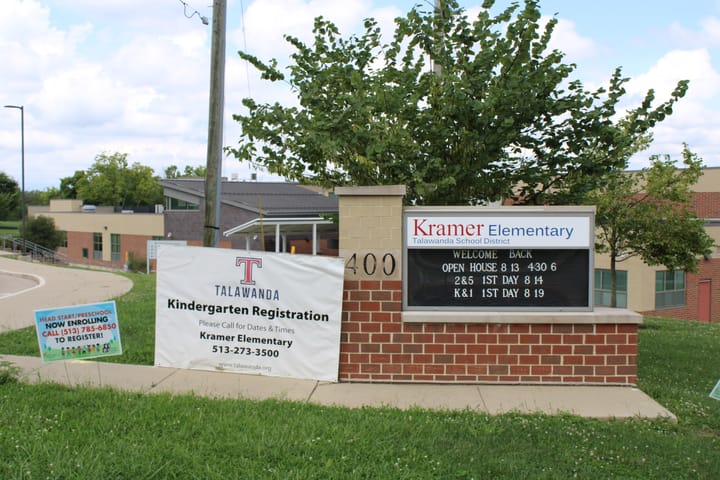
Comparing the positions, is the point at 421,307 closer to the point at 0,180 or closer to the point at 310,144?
the point at 310,144

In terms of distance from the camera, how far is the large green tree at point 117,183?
9038 cm

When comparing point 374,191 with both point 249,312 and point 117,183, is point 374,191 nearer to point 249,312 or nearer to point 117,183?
point 249,312

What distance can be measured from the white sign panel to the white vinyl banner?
104 centimetres

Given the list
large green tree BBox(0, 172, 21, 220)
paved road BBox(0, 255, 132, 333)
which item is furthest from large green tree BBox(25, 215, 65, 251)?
large green tree BBox(0, 172, 21, 220)

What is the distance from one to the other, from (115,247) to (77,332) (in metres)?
51.7

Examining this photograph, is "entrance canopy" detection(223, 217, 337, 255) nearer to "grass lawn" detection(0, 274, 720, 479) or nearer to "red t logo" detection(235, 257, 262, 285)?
"red t logo" detection(235, 257, 262, 285)

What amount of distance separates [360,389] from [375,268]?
134 cm

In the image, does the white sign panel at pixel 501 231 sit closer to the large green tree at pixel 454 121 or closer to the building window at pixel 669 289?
the large green tree at pixel 454 121

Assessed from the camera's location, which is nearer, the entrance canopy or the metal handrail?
the entrance canopy

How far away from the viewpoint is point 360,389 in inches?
299

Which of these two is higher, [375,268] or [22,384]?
[375,268]

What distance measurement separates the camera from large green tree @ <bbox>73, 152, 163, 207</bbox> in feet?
297

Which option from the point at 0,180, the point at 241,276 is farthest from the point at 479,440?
the point at 0,180

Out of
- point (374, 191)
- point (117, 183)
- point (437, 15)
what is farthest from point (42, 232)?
point (374, 191)
